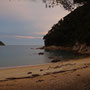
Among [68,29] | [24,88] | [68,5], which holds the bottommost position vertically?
[24,88]

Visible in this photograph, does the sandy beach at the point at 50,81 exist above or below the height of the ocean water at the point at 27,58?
above

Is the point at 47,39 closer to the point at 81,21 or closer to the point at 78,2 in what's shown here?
the point at 81,21

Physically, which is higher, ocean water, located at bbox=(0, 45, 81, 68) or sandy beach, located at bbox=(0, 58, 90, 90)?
sandy beach, located at bbox=(0, 58, 90, 90)

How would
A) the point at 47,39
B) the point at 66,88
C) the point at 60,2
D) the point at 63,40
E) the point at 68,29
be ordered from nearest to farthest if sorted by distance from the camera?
the point at 66,88 → the point at 60,2 → the point at 68,29 → the point at 63,40 → the point at 47,39

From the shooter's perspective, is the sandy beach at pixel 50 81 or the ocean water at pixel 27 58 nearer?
the sandy beach at pixel 50 81

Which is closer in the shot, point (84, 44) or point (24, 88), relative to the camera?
point (24, 88)

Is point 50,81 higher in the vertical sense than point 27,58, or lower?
higher

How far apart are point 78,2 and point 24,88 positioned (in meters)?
5.45

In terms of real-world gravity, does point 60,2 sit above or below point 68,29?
below

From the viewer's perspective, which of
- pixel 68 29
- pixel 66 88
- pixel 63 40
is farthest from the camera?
pixel 63 40

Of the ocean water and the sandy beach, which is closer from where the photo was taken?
the sandy beach

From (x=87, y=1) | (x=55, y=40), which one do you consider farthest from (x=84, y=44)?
(x=87, y=1)

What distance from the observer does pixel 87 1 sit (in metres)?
7.81

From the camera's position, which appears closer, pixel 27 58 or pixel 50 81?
pixel 50 81
